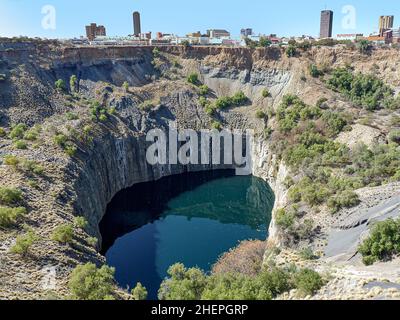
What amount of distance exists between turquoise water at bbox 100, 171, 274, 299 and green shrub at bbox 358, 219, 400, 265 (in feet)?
59.3

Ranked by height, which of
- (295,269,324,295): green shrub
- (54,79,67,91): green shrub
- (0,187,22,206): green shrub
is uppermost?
(54,79,67,91): green shrub

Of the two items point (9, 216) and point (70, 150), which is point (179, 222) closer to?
point (70, 150)

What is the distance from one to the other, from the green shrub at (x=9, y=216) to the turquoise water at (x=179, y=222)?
40.0ft

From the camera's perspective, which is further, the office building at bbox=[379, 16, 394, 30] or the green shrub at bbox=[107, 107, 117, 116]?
the office building at bbox=[379, 16, 394, 30]

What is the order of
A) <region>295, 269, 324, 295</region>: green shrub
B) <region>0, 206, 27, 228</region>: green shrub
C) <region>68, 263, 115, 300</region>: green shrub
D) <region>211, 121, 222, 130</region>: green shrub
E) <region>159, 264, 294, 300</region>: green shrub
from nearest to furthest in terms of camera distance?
<region>295, 269, 324, 295</region>: green shrub, <region>159, 264, 294, 300</region>: green shrub, <region>68, 263, 115, 300</region>: green shrub, <region>0, 206, 27, 228</region>: green shrub, <region>211, 121, 222, 130</region>: green shrub

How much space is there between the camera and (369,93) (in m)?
64.3

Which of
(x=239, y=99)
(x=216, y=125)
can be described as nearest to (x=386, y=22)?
(x=239, y=99)

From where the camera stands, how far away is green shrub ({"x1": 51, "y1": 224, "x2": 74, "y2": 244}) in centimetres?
2928

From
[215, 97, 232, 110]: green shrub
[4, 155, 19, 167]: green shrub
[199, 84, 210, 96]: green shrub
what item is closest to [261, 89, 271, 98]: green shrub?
[215, 97, 232, 110]: green shrub

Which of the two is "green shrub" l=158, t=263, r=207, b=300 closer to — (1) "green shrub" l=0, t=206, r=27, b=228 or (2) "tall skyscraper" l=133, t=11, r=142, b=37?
(1) "green shrub" l=0, t=206, r=27, b=228

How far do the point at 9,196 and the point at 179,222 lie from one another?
80.6 ft

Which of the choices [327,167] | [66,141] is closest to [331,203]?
[327,167]

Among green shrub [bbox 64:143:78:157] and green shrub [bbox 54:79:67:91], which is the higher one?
green shrub [bbox 54:79:67:91]
